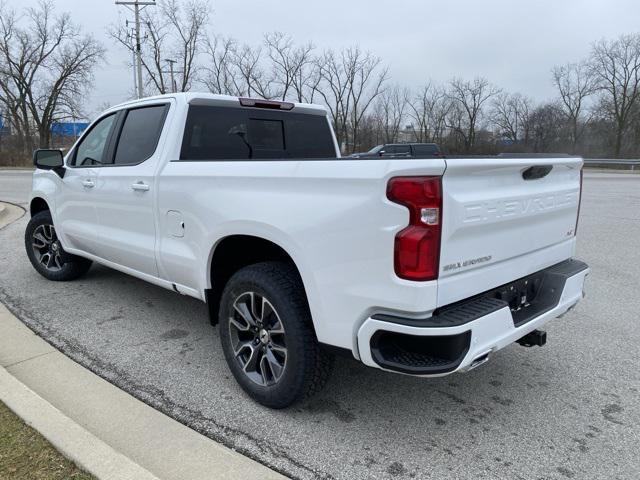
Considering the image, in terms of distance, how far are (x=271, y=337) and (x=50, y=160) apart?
3.38 m

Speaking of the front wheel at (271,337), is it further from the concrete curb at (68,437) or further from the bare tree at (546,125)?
the bare tree at (546,125)

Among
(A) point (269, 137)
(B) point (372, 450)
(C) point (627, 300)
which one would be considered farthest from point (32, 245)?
(C) point (627, 300)

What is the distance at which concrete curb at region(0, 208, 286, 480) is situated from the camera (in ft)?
7.66

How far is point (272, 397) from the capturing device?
284 cm

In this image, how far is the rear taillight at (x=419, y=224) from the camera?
2105 mm

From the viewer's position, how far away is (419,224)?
2.12 m

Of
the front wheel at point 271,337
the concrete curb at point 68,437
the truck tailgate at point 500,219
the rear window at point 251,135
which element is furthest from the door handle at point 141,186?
the truck tailgate at point 500,219

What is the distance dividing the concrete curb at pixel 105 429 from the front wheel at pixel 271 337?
17.8 inches

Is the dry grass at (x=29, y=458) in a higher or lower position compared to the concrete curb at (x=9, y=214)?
higher

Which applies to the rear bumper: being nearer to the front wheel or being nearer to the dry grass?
the front wheel

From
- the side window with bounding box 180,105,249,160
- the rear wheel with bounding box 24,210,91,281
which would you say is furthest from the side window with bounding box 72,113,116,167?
the side window with bounding box 180,105,249,160

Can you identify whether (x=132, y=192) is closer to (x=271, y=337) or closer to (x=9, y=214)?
(x=271, y=337)

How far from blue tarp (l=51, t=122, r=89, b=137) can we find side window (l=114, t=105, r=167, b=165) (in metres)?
47.2

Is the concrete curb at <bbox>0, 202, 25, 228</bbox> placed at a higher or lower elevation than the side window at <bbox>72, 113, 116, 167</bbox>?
lower
